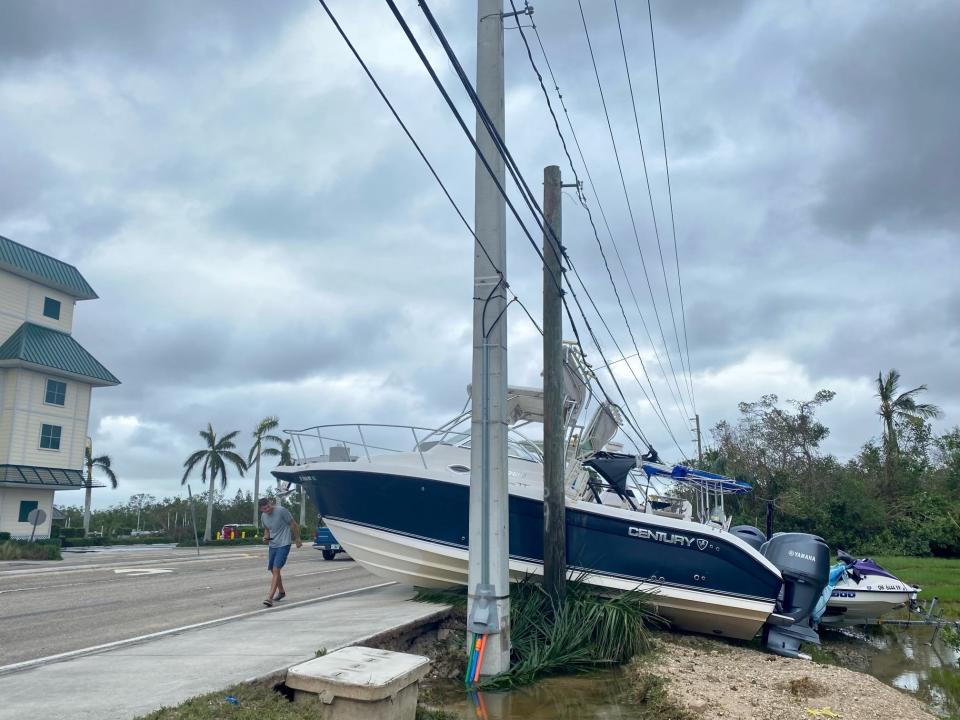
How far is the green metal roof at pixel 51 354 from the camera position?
115ft

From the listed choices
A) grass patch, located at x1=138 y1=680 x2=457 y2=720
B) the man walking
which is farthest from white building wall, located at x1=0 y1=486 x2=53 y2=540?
grass patch, located at x1=138 y1=680 x2=457 y2=720

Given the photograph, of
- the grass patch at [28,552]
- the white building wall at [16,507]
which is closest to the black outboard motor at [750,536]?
the grass patch at [28,552]

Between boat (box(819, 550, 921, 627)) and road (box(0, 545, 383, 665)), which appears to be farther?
boat (box(819, 550, 921, 627))

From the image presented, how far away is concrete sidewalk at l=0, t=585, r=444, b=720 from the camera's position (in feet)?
17.7

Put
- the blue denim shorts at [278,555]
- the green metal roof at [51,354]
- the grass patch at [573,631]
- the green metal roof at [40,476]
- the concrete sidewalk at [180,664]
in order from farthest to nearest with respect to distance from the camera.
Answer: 1. the green metal roof at [51,354]
2. the green metal roof at [40,476]
3. the blue denim shorts at [278,555]
4. the grass patch at [573,631]
5. the concrete sidewalk at [180,664]

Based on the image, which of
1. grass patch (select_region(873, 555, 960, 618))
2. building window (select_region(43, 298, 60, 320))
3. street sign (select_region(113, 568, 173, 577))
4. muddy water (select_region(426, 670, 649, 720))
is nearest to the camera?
muddy water (select_region(426, 670, 649, 720))

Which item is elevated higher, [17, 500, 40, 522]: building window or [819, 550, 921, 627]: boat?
[17, 500, 40, 522]: building window

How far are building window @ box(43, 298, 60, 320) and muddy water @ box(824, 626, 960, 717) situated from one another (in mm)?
37202

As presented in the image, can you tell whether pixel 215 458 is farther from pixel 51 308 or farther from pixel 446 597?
pixel 446 597

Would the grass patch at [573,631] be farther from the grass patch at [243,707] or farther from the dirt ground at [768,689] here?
the grass patch at [243,707]

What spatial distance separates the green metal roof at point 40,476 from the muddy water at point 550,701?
33280 mm

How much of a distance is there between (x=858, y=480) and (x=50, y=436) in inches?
1421

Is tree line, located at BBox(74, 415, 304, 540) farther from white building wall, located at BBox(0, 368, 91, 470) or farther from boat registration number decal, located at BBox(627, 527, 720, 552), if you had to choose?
boat registration number decal, located at BBox(627, 527, 720, 552)

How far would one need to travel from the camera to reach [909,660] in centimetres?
1088
